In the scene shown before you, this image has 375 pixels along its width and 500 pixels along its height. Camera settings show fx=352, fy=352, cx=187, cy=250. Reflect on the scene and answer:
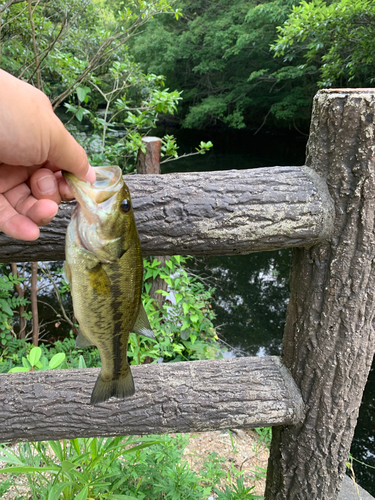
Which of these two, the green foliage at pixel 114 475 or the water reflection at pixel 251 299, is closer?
the green foliage at pixel 114 475

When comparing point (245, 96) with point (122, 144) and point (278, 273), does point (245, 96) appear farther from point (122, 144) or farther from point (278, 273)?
point (122, 144)

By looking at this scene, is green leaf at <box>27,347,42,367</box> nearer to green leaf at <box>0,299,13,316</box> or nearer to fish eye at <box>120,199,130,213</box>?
fish eye at <box>120,199,130,213</box>

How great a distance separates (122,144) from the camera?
12.5 ft

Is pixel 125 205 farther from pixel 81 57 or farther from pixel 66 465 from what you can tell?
pixel 81 57

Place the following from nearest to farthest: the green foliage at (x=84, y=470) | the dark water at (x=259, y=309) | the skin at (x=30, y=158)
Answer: the skin at (x=30, y=158) → the green foliage at (x=84, y=470) → the dark water at (x=259, y=309)

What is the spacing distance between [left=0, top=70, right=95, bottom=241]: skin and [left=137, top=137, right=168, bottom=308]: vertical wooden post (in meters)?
2.56

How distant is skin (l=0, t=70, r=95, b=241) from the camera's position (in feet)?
2.48

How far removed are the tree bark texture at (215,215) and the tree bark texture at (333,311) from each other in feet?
0.34

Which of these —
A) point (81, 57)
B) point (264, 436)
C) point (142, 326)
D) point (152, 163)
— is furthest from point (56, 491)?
point (81, 57)

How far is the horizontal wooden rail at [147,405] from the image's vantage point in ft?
4.41

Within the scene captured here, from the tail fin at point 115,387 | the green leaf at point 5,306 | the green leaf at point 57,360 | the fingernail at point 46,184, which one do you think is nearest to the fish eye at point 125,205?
the fingernail at point 46,184

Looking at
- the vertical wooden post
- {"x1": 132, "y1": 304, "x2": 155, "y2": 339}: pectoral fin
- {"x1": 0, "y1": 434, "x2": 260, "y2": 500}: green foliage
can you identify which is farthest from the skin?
the vertical wooden post

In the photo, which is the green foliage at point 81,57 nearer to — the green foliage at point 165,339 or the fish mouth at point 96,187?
the green foliage at point 165,339

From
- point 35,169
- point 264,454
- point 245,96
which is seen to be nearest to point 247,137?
point 245,96
